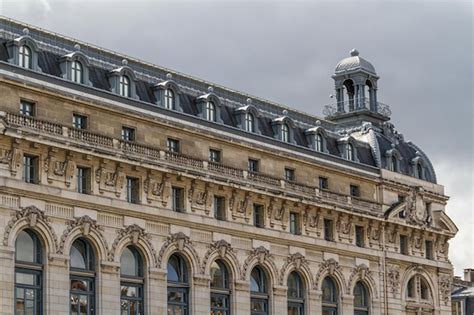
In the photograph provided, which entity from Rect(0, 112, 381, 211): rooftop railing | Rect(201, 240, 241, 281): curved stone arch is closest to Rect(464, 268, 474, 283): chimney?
Rect(0, 112, 381, 211): rooftop railing

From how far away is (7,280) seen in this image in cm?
6506

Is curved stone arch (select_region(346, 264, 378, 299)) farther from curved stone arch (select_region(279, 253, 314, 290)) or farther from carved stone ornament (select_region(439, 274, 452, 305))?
carved stone ornament (select_region(439, 274, 452, 305))

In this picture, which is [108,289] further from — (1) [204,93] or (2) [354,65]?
(2) [354,65]

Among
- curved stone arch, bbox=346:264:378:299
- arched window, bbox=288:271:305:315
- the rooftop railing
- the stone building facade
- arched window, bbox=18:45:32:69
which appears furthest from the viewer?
curved stone arch, bbox=346:264:378:299

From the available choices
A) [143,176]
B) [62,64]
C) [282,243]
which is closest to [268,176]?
[282,243]

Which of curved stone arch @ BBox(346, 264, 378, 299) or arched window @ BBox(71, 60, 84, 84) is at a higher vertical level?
arched window @ BBox(71, 60, 84, 84)

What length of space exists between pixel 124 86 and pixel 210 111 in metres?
7.64

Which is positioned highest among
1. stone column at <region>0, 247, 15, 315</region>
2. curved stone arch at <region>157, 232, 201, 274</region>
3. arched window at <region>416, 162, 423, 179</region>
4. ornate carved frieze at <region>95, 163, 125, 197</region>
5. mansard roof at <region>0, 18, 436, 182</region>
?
mansard roof at <region>0, 18, 436, 182</region>

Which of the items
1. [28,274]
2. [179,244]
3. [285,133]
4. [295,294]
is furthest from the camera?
[285,133]

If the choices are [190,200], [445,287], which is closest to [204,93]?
[190,200]

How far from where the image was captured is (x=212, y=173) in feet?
256

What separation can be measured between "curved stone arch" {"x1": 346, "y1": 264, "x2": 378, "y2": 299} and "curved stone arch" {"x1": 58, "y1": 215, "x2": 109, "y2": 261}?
77.1 feet

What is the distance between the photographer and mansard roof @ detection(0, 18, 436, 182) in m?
72.6

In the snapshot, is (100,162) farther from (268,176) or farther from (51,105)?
(268,176)
